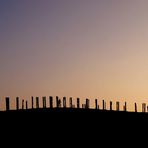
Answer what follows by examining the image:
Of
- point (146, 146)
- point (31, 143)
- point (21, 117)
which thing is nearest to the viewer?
point (31, 143)

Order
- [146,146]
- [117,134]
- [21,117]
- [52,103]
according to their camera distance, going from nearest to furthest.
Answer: [146,146] → [117,134] → [21,117] → [52,103]

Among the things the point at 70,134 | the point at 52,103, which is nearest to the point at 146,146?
the point at 70,134

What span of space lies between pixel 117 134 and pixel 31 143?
6084 mm

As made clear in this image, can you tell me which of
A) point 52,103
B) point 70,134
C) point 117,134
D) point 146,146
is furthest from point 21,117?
point 52,103

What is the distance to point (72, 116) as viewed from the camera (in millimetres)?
30562

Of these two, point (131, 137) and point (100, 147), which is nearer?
point (100, 147)

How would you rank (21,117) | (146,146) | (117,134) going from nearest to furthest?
(146,146)
(117,134)
(21,117)

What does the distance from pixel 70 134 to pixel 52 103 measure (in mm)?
22733

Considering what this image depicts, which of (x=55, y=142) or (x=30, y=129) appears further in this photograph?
(x=30, y=129)

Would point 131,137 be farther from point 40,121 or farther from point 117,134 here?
point 40,121

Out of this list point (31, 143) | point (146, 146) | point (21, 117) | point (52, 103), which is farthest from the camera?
point (52, 103)

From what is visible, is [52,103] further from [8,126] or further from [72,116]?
[8,126]

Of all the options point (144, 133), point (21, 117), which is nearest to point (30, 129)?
point (21, 117)

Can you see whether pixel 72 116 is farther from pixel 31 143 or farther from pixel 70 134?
pixel 31 143
